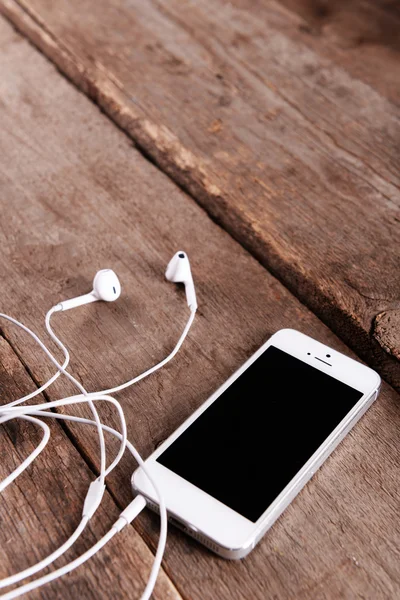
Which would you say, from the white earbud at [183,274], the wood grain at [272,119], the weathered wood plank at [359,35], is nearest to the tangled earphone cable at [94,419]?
the white earbud at [183,274]

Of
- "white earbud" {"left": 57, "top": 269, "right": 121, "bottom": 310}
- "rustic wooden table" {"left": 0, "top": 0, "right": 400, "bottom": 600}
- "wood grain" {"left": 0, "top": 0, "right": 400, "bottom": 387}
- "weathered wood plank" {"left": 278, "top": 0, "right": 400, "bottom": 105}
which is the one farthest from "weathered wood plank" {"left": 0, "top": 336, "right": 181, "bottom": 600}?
"weathered wood plank" {"left": 278, "top": 0, "right": 400, "bottom": 105}

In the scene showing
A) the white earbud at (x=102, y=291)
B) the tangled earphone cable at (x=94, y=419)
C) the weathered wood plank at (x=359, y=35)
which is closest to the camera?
the tangled earphone cable at (x=94, y=419)

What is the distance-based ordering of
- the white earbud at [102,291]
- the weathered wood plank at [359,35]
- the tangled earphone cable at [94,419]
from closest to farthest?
the tangled earphone cable at [94,419], the white earbud at [102,291], the weathered wood plank at [359,35]

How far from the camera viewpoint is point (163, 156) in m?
0.89

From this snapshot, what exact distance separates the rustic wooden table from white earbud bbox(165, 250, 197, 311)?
15 mm

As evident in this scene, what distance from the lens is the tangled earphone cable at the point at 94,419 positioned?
19.4 inches

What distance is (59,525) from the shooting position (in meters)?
0.53

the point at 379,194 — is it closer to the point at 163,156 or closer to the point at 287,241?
the point at 287,241

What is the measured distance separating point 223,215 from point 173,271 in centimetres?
14

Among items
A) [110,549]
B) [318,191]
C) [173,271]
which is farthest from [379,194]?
[110,549]

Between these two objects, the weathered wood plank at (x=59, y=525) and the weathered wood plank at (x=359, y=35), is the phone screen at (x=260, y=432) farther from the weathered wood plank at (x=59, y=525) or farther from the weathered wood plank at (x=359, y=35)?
the weathered wood plank at (x=359, y=35)

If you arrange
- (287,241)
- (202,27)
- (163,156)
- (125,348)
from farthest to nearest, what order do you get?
(202,27), (163,156), (287,241), (125,348)

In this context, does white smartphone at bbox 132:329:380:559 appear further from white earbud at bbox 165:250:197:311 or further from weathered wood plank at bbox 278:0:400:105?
weathered wood plank at bbox 278:0:400:105

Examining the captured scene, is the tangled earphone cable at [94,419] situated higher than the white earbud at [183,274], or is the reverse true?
the white earbud at [183,274]
